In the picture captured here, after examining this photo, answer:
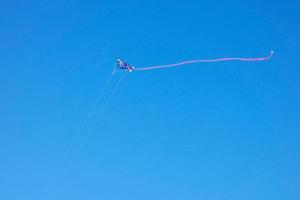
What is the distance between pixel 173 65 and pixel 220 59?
9.06ft

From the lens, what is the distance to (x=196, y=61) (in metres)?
19.8

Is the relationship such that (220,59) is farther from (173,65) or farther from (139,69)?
(139,69)

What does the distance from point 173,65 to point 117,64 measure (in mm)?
3544

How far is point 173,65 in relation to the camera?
19.9m

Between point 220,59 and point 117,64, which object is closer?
point 220,59

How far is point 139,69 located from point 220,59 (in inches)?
190

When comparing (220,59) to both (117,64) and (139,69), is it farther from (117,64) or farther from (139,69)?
(117,64)

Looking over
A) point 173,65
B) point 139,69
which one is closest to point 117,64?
point 139,69

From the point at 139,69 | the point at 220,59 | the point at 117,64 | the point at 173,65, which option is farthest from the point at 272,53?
the point at 117,64

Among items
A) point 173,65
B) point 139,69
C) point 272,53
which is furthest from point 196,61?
point 272,53

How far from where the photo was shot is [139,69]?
20.2m

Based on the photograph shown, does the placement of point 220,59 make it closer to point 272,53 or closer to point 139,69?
point 272,53

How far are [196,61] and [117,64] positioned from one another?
16.0 feet

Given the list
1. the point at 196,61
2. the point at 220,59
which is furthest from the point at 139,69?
the point at 220,59
